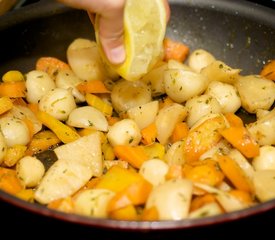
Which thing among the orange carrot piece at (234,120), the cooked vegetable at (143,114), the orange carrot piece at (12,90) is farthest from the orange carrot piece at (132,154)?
the orange carrot piece at (12,90)

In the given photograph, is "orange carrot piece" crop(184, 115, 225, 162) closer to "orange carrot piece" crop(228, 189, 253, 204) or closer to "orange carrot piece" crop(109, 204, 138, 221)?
"orange carrot piece" crop(228, 189, 253, 204)

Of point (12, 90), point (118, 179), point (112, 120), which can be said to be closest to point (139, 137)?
point (112, 120)

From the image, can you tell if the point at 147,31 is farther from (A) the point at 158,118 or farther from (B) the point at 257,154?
(B) the point at 257,154

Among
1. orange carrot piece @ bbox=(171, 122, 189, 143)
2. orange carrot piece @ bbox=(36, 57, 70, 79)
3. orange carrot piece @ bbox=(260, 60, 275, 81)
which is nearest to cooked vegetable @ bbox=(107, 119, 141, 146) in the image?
orange carrot piece @ bbox=(171, 122, 189, 143)

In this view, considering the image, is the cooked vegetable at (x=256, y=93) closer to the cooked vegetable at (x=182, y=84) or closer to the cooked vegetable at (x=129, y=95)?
the cooked vegetable at (x=182, y=84)

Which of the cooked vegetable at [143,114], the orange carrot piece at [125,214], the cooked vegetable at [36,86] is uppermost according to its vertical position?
the cooked vegetable at [36,86]
